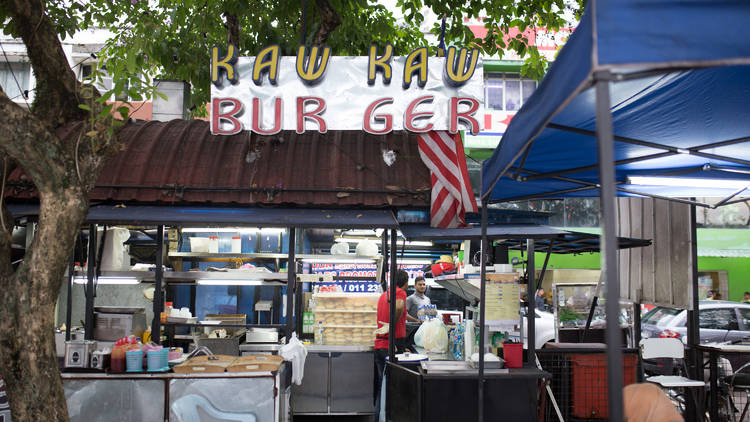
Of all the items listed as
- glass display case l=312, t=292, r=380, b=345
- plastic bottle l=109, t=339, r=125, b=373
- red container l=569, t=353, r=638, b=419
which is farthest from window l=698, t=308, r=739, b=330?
plastic bottle l=109, t=339, r=125, b=373

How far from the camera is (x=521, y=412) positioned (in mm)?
7184

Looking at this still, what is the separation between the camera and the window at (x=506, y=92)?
22938 millimetres

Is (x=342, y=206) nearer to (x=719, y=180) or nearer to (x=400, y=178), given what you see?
(x=400, y=178)

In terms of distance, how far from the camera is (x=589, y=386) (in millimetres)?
8156

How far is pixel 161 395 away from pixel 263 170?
3.47 meters

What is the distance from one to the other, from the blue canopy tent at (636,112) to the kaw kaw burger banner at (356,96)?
7.07ft

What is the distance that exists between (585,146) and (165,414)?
16.6 ft

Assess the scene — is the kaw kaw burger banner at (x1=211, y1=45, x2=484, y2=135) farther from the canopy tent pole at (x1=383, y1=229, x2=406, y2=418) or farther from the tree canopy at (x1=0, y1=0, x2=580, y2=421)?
the canopy tent pole at (x1=383, y1=229, x2=406, y2=418)

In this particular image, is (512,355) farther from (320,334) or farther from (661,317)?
(661,317)

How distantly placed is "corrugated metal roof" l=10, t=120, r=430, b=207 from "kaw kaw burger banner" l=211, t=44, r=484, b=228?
45 cm

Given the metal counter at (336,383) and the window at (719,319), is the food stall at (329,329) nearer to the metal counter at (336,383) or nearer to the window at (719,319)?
the metal counter at (336,383)

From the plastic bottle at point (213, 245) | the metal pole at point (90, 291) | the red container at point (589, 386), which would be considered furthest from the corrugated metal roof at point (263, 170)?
the red container at point (589, 386)

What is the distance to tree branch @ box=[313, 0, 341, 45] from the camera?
33.3 ft

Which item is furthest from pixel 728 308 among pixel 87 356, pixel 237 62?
pixel 87 356
